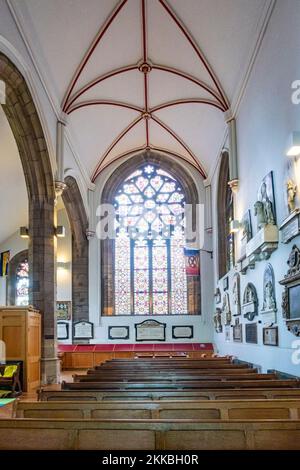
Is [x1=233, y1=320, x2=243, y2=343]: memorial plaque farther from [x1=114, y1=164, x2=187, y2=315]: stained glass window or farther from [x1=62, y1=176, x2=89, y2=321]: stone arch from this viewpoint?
[x1=62, y1=176, x2=89, y2=321]: stone arch

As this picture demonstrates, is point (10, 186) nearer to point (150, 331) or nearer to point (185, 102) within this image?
point (185, 102)

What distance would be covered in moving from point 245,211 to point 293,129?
3930 millimetres

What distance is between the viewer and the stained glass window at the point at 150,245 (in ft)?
58.1

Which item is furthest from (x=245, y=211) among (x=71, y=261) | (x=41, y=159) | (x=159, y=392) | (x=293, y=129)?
(x=71, y=261)

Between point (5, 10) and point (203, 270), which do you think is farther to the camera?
point (203, 270)

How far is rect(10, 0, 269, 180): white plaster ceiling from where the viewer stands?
9.80 m

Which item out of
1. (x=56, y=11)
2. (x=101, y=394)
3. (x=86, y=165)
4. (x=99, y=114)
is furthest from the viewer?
(x=86, y=165)

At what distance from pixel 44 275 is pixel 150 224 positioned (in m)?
7.36

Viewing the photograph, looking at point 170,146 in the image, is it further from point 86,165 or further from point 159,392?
point 159,392

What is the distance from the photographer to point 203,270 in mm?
17375

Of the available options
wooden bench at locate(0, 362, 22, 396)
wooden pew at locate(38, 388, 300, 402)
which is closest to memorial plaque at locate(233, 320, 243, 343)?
wooden bench at locate(0, 362, 22, 396)

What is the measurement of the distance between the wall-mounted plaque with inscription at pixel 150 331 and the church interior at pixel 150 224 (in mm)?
51

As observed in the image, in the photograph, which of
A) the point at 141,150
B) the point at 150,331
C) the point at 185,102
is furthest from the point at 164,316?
the point at 185,102

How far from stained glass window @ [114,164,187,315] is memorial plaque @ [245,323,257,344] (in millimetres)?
7042
